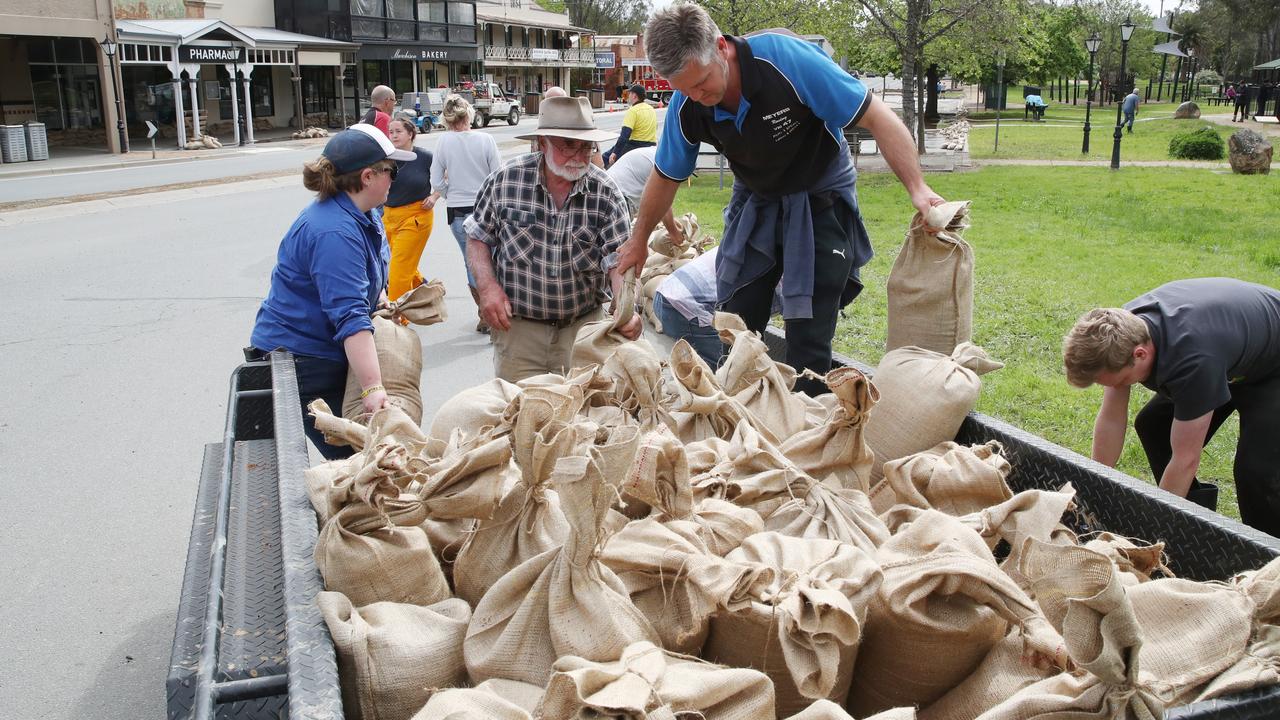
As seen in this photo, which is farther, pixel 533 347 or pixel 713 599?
pixel 533 347

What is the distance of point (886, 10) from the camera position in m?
23.6

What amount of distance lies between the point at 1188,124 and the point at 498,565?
4448cm

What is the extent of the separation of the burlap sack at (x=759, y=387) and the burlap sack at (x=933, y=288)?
0.68 meters

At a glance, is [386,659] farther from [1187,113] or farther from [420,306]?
[1187,113]

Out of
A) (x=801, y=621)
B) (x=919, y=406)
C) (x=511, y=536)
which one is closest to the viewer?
(x=801, y=621)

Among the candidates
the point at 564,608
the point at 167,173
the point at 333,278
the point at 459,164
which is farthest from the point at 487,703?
the point at 167,173

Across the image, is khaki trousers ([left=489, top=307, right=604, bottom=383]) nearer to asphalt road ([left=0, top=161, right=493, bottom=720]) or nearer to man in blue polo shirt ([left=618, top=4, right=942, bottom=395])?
man in blue polo shirt ([left=618, top=4, right=942, bottom=395])

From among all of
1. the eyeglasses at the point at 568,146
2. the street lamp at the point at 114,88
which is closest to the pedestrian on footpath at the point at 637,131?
the eyeglasses at the point at 568,146

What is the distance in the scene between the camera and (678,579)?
1960 mm

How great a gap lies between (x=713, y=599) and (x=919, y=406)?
1526mm

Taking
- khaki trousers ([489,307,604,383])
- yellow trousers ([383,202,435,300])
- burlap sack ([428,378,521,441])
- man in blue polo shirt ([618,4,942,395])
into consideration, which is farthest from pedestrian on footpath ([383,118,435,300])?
burlap sack ([428,378,521,441])

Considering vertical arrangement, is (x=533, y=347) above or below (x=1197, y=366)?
below

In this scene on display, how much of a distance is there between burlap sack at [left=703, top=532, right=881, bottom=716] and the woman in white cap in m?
1.91

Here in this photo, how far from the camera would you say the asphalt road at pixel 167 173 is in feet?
60.0
